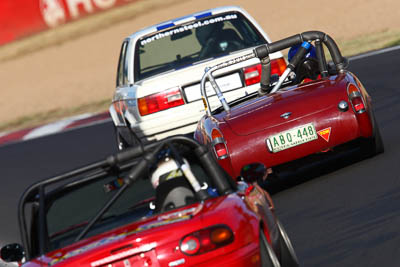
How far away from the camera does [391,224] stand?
6816 millimetres

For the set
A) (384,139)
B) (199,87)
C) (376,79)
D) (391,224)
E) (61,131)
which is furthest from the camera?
(61,131)

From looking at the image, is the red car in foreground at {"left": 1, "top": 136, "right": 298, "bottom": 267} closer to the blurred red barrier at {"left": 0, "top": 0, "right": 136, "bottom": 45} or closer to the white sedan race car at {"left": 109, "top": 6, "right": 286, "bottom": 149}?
the white sedan race car at {"left": 109, "top": 6, "right": 286, "bottom": 149}

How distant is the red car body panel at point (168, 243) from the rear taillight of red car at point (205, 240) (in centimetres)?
2

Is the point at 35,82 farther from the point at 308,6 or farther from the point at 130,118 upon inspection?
the point at 130,118

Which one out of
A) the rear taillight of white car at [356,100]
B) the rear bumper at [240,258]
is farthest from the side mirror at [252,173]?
the rear taillight of white car at [356,100]

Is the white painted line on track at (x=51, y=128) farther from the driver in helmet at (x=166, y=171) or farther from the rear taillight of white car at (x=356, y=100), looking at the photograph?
the driver in helmet at (x=166, y=171)

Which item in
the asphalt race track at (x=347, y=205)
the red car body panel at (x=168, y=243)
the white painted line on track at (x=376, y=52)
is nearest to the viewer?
the red car body panel at (x=168, y=243)

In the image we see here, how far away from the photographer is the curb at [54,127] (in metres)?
19.5

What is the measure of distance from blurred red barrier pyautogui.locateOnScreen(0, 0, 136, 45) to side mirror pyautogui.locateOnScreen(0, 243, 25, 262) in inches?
1231

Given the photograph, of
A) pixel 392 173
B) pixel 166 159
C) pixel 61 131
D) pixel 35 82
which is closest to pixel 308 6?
pixel 35 82

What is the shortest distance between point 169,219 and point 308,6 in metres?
27.4

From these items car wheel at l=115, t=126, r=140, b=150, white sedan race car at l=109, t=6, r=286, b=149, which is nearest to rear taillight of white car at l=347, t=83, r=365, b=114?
white sedan race car at l=109, t=6, r=286, b=149

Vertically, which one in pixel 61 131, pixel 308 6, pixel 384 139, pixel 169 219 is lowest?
pixel 308 6

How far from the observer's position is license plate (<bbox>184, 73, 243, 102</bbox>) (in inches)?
430
